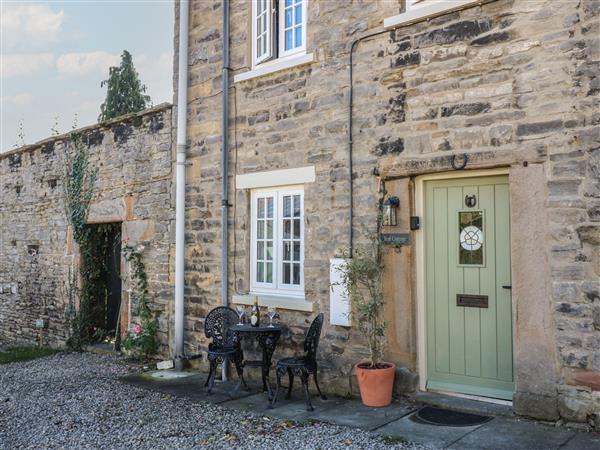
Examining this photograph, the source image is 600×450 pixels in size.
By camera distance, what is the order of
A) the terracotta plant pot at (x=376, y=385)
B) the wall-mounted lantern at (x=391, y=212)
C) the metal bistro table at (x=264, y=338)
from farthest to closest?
the metal bistro table at (x=264, y=338)
the wall-mounted lantern at (x=391, y=212)
the terracotta plant pot at (x=376, y=385)

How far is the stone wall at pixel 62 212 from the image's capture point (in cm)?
886

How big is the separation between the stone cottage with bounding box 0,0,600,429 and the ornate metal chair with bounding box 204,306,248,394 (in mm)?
284

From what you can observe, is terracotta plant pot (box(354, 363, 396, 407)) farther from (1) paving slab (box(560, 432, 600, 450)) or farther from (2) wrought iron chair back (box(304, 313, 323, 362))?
(1) paving slab (box(560, 432, 600, 450))

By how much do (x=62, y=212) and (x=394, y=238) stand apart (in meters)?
7.19

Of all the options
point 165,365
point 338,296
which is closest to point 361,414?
point 338,296

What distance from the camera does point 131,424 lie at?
5.64 metres

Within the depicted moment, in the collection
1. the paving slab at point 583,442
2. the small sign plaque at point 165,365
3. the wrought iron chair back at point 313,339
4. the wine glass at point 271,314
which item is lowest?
the small sign plaque at point 165,365

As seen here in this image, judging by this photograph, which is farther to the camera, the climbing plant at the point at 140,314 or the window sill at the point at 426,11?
the climbing plant at the point at 140,314

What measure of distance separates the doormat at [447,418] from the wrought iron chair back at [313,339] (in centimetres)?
120

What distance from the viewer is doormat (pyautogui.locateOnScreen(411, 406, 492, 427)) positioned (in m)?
5.20

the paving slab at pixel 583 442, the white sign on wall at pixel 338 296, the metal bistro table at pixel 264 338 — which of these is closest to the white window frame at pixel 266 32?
the white sign on wall at pixel 338 296

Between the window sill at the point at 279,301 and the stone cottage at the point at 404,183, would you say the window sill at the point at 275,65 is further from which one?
the window sill at the point at 279,301

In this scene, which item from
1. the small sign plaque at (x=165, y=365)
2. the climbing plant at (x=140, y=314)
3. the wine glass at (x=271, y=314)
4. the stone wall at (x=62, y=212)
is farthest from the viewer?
the stone wall at (x=62, y=212)

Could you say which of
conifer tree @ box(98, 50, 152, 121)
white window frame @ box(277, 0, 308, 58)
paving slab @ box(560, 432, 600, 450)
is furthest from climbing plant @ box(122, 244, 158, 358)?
conifer tree @ box(98, 50, 152, 121)
